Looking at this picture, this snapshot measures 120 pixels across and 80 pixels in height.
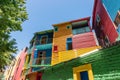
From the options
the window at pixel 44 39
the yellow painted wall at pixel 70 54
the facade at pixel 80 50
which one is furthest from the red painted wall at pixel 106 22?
the window at pixel 44 39

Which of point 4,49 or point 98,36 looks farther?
point 98,36

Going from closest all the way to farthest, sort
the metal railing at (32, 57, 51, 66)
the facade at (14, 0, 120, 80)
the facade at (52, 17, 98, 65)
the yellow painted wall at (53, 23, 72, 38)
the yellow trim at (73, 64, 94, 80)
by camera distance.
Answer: the facade at (14, 0, 120, 80) → the yellow trim at (73, 64, 94, 80) → the facade at (52, 17, 98, 65) → the metal railing at (32, 57, 51, 66) → the yellow painted wall at (53, 23, 72, 38)

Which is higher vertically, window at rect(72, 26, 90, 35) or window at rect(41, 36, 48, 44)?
window at rect(72, 26, 90, 35)

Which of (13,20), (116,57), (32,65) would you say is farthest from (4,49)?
(32,65)

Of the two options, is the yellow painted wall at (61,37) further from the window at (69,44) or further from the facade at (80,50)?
the window at (69,44)

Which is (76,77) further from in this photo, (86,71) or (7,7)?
(7,7)

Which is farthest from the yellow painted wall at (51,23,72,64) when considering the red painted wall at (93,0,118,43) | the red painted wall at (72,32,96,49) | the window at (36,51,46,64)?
the red painted wall at (93,0,118,43)

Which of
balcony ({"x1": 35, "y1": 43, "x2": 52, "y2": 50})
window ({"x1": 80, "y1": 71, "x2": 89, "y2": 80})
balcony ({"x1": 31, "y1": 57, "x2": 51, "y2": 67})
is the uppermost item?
balcony ({"x1": 35, "y1": 43, "x2": 52, "y2": 50})

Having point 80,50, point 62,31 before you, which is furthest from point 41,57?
point 80,50

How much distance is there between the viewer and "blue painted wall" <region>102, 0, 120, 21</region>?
1479 centimetres

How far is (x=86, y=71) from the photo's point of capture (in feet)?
29.8

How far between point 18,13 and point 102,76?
25.4ft

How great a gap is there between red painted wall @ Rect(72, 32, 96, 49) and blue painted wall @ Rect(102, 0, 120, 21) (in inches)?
228

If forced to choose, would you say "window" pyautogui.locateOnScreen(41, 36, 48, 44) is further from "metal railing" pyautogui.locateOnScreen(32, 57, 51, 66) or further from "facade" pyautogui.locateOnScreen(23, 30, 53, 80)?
"metal railing" pyautogui.locateOnScreen(32, 57, 51, 66)
